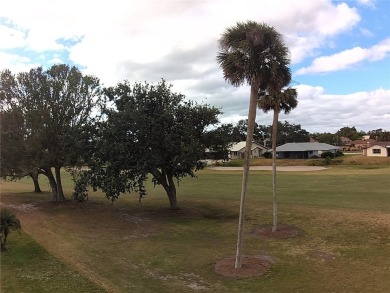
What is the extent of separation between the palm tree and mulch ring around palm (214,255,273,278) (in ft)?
2.93

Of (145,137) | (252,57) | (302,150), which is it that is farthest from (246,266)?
(302,150)

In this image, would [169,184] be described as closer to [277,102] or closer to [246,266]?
[277,102]

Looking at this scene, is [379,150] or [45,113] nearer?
[45,113]

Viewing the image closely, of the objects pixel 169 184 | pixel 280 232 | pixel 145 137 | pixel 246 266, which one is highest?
pixel 145 137

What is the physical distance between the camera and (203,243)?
76.5 feet

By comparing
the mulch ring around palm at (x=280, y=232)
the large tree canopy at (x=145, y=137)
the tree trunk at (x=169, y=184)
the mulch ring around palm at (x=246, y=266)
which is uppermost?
the large tree canopy at (x=145, y=137)

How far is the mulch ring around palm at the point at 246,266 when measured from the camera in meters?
17.5

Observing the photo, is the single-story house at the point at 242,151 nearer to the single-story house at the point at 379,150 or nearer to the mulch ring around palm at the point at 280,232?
the single-story house at the point at 379,150

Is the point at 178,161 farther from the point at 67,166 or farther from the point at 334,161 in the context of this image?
the point at 334,161

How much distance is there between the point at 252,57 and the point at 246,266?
962 cm

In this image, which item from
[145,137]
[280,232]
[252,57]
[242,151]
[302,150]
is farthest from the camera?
[242,151]

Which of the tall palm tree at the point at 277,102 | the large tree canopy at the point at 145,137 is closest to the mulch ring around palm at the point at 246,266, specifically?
the tall palm tree at the point at 277,102

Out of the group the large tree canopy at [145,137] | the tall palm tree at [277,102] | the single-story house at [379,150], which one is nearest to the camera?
the tall palm tree at [277,102]

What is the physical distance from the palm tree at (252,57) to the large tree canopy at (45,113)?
1828 centimetres
